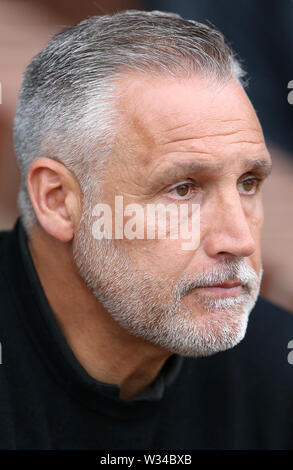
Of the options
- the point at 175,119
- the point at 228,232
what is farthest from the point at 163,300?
the point at 175,119

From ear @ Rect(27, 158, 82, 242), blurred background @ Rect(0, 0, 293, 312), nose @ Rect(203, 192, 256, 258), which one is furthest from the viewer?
blurred background @ Rect(0, 0, 293, 312)

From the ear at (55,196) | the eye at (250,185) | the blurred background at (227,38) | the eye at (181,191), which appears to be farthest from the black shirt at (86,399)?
the blurred background at (227,38)

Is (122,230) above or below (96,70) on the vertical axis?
below

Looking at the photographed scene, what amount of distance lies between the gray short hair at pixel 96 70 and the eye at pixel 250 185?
0.33 m

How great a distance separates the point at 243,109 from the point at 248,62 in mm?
1057

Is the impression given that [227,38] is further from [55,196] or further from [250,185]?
[55,196]

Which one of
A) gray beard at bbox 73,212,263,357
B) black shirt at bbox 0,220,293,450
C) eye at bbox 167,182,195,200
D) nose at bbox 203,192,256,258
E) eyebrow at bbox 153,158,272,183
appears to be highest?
eyebrow at bbox 153,158,272,183

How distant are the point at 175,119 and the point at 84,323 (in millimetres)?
733

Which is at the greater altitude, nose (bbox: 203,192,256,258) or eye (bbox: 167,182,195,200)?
eye (bbox: 167,182,195,200)

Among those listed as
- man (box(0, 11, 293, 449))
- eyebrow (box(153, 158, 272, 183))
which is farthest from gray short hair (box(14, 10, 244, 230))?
eyebrow (box(153, 158, 272, 183))

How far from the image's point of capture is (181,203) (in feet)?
5.94

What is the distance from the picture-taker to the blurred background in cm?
270

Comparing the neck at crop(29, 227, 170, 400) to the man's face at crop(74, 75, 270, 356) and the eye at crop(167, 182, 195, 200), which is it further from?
the eye at crop(167, 182, 195, 200)

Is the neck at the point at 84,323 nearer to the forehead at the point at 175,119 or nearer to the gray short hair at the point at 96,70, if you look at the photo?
the gray short hair at the point at 96,70
